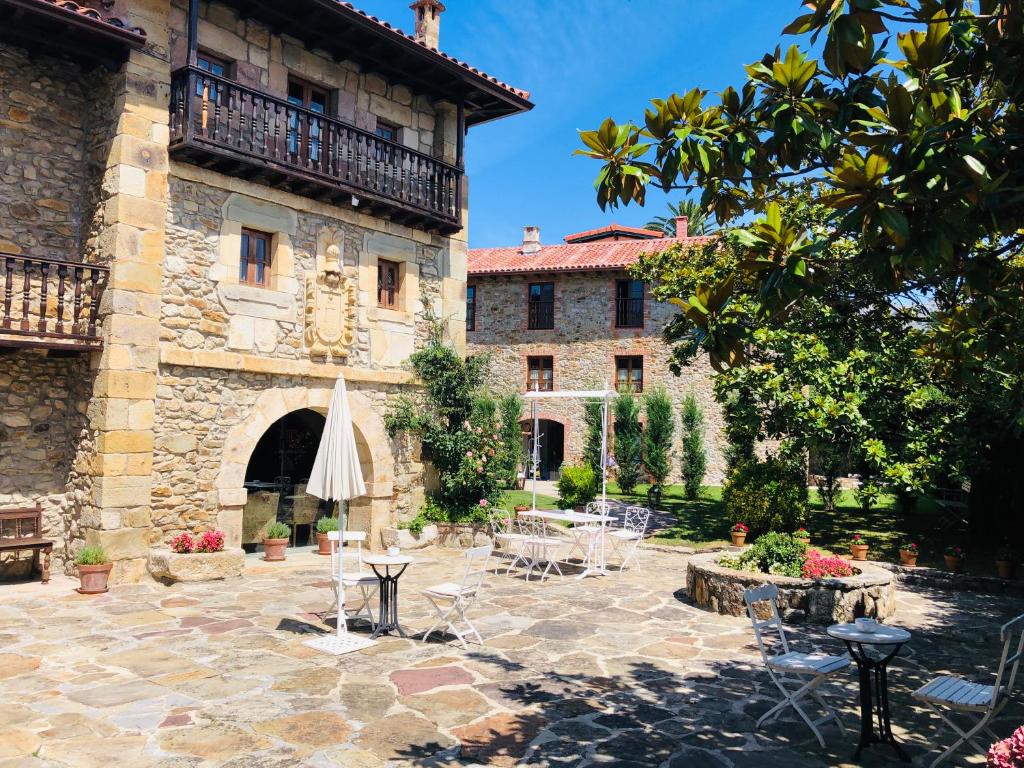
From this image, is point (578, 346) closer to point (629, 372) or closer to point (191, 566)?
point (629, 372)

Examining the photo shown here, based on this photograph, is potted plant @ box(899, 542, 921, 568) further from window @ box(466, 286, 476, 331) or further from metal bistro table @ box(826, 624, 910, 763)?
window @ box(466, 286, 476, 331)

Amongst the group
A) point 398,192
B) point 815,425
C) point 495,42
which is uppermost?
point 495,42

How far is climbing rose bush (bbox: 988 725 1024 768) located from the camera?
9.87 ft

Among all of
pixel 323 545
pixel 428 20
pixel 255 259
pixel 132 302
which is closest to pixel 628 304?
pixel 428 20

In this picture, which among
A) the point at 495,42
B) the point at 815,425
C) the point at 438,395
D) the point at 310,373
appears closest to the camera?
the point at 495,42

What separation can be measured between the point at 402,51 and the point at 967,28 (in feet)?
33.4

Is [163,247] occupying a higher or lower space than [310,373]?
higher

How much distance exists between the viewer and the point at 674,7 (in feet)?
17.4

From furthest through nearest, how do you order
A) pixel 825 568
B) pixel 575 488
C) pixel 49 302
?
1. pixel 575 488
2. pixel 49 302
3. pixel 825 568

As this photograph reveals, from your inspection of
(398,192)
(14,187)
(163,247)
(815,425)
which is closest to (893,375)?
(815,425)

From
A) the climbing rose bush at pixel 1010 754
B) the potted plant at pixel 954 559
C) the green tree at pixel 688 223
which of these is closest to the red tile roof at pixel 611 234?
the green tree at pixel 688 223

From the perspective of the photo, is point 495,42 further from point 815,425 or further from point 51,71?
point 815,425

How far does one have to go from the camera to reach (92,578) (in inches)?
351

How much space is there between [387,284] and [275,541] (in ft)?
15.3
